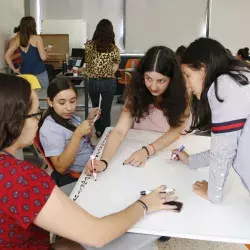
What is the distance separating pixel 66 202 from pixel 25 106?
0.26m

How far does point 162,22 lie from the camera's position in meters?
6.11

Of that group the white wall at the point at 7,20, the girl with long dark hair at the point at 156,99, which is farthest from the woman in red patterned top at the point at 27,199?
the white wall at the point at 7,20

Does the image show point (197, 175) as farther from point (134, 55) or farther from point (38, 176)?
point (134, 55)

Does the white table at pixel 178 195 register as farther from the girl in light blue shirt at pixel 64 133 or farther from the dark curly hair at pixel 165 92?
the dark curly hair at pixel 165 92

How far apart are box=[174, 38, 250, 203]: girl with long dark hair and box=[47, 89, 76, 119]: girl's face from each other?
82cm

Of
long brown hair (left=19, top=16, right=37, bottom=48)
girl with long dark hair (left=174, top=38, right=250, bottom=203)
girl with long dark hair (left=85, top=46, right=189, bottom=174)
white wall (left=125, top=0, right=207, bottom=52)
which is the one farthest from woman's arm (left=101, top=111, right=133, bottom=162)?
white wall (left=125, top=0, right=207, bottom=52)

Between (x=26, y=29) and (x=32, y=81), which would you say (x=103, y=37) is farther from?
(x=32, y=81)

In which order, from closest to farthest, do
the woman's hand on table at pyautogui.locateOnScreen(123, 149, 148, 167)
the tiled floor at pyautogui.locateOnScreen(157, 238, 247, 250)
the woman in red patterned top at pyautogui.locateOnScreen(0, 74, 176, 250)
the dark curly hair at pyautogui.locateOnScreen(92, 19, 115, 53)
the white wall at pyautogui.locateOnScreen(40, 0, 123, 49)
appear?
the woman in red patterned top at pyautogui.locateOnScreen(0, 74, 176, 250) < the woman's hand on table at pyautogui.locateOnScreen(123, 149, 148, 167) < the tiled floor at pyautogui.locateOnScreen(157, 238, 247, 250) < the dark curly hair at pyautogui.locateOnScreen(92, 19, 115, 53) < the white wall at pyautogui.locateOnScreen(40, 0, 123, 49)

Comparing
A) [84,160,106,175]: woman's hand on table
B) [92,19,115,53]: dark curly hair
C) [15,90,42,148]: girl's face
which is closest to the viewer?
[15,90,42,148]: girl's face

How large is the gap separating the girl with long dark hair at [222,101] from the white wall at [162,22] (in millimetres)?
5031

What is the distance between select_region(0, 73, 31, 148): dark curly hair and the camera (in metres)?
0.84

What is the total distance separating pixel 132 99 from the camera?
6.24 feet

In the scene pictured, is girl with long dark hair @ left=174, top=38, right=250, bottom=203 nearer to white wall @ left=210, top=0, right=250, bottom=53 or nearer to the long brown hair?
the long brown hair

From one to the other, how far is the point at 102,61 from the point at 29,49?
85 centimetres
